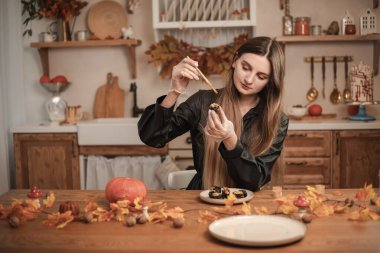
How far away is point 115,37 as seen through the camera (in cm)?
400

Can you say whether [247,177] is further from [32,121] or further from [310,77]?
[32,121]

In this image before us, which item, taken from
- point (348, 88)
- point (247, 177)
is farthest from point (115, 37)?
point (247, 177)

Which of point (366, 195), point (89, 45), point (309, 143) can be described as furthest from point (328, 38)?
point (366, 195)

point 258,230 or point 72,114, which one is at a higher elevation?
point 72,114

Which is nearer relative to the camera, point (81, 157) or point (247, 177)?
point (247, 177)

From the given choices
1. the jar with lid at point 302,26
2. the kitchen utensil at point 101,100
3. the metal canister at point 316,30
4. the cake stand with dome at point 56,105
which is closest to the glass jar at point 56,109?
the cake stand with dome at point 56,105

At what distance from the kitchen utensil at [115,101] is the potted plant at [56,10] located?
1.84 feet

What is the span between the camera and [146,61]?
13.4ft

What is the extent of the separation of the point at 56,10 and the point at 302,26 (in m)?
2.00

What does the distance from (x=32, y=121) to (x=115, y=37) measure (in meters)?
1.08

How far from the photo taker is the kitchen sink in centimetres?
349

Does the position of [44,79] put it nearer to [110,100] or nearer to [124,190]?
[110,100]

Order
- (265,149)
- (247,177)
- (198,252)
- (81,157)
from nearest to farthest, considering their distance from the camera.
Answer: (198,252)
(247,177)
(265,149)
(81,157)

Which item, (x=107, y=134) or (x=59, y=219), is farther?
(x=107, y=134)
